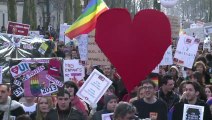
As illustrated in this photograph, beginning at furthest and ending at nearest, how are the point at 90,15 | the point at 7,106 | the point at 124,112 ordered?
1. the point at 90,15
2. the point at 7,106
3. the point at 124,112

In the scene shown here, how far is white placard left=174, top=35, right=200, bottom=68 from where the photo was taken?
13.4 metres

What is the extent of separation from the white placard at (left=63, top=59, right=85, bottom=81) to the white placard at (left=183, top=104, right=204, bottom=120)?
482cm

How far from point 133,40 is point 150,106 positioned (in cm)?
93

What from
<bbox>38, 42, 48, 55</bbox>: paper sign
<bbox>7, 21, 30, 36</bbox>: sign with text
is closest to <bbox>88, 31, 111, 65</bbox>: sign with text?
<bbox>38, 42, 48, 55</bbox>: paper sign

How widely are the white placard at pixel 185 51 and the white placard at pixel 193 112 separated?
5629mm

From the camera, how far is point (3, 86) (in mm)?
8062

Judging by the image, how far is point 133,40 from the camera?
26.6 ft

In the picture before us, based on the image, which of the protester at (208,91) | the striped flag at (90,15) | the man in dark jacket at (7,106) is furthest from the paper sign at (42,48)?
the man in dark jacket at (7,106)

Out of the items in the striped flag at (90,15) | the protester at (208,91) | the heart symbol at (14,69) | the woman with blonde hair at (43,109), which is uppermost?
the striped flag at (90,15)

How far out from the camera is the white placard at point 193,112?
761 centimetres

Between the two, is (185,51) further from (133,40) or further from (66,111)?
(66,111)

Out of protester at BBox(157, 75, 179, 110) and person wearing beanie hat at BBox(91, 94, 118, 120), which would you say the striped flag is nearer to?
protester at BBox(157, 75, 179, 110)

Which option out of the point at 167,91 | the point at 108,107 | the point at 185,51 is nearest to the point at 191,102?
the point at 108,107

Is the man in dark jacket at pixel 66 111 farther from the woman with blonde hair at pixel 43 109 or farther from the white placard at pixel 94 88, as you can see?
the white placard at pixel 94 88
